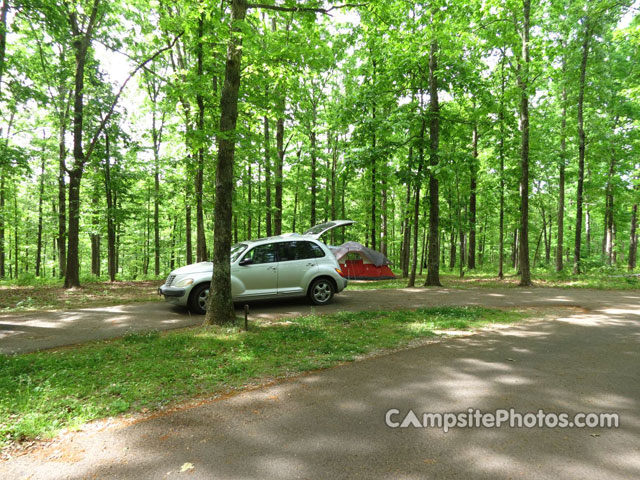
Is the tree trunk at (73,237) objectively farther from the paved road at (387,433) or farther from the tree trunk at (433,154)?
the tree trunk at (433,154)

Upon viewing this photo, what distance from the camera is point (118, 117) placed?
13359mm

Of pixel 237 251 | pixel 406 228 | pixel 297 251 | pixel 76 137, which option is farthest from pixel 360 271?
pixel 76 137

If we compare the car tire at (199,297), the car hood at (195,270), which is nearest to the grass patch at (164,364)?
the car tire at (199,297)

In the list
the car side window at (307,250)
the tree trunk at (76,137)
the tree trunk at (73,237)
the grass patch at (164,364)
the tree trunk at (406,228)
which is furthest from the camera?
the tree trunk at (406,228)

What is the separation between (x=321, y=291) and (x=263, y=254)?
1.98 m

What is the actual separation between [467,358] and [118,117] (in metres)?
15.4

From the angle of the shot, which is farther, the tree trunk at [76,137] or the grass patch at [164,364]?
the tree trunk at [76,137]

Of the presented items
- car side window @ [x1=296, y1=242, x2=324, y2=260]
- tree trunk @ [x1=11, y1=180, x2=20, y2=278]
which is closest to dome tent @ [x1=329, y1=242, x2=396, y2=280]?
car side window @ [x1=296, y1=242, x2=324, y2=260]

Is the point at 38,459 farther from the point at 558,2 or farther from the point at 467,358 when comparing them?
the point at 558,2

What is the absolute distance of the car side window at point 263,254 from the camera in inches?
324

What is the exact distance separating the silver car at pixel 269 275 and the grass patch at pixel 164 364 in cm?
181

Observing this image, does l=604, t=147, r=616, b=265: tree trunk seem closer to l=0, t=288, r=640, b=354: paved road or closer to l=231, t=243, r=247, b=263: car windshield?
l=0, t=288, r=640, b=354: paved road

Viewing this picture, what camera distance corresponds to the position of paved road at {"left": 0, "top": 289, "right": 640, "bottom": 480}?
2.37m

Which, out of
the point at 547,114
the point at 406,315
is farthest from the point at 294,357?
the point at 547,114
